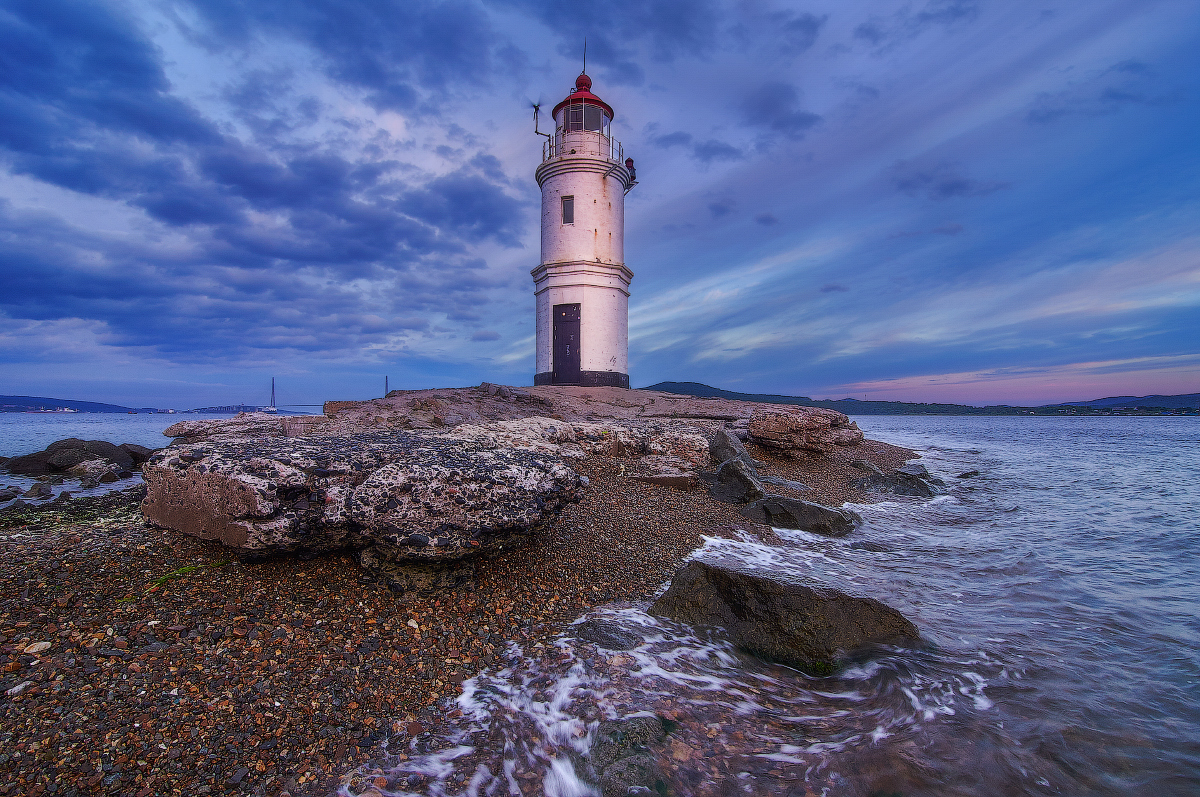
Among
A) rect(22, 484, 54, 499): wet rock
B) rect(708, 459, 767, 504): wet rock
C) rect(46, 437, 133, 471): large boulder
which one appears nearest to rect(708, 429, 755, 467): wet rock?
rect(708, 459, 767, 504): wet rock

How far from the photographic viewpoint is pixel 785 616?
3.96m

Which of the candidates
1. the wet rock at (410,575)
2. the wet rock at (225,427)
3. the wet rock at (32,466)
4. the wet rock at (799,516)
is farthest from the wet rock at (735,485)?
the wet rock at (32,466)

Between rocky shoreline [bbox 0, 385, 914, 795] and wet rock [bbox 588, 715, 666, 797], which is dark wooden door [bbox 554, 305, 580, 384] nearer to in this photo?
rocky shoreline [bbox 0, 385, 914, 795]

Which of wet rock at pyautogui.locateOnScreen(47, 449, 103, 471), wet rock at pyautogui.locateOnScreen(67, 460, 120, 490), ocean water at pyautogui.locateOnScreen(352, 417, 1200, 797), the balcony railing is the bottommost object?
ocean water at pyautogui.locateOnScreen(352, 417, 1200, 797)

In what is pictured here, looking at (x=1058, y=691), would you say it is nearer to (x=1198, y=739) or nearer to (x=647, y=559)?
(x=1198, y=739)

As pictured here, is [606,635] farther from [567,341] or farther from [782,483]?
[567,341]

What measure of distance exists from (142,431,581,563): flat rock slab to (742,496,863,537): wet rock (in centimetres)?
446

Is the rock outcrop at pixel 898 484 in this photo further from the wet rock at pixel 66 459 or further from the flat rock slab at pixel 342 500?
the wet rock at pixel 66 459

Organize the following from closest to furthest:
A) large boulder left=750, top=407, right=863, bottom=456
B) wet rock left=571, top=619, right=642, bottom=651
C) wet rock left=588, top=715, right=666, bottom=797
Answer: wet rock left=588, top=715, right=666, bottom=797
wet rock left=571, top=619, right=642, bottom=651
large boulder left=750, top=407, right=863, bottom=456

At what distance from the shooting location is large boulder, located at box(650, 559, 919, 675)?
150 inches

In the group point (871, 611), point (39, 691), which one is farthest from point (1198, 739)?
point (39, 691)

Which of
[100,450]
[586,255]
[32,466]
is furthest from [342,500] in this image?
[586,255]

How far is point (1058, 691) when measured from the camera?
364 cm

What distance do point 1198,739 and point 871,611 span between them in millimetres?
1852
